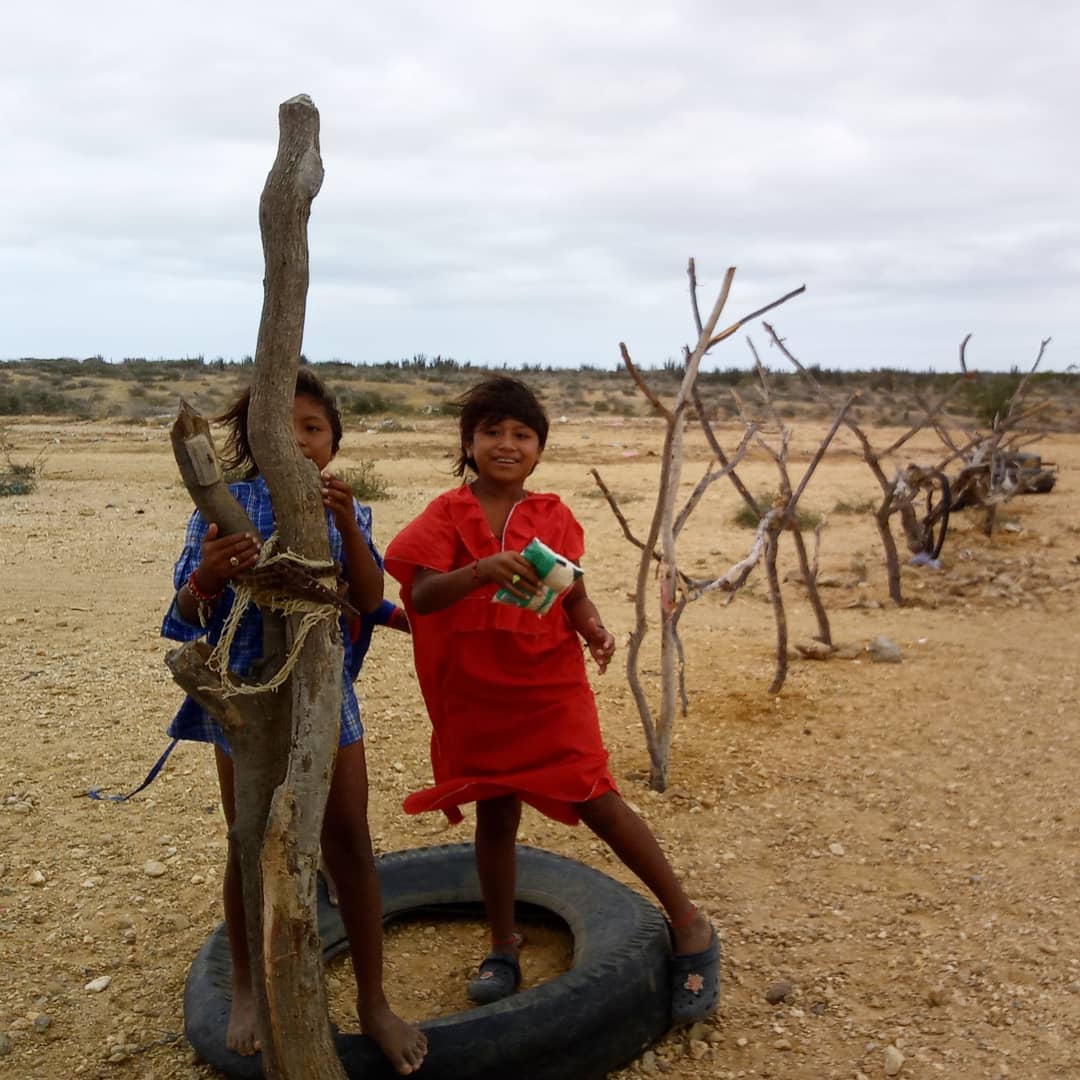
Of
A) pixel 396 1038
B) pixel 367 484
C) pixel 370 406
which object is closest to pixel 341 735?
pixel 396 1038

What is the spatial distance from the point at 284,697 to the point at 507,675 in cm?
56

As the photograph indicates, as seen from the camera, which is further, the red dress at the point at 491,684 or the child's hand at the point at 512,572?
the red dress at the point at 491,684

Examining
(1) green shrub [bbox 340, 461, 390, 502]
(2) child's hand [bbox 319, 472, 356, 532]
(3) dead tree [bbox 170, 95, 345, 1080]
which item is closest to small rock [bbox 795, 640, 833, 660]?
(2) child's hand [bbox 319, 472, 356, 532]

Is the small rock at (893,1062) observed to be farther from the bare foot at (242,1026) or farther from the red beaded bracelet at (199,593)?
the red beaded bracelet at (199,593)

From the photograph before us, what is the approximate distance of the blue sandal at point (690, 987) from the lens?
2.53 metres

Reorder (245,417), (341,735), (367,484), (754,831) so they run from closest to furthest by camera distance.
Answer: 1. (341,735)
2. (245,417)
3. (754,831)
4. (367,484)

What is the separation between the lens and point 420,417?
77.1 feet

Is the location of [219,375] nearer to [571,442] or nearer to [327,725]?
[571,442]

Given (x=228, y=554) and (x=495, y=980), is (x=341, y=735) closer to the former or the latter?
(x=228, y=554)

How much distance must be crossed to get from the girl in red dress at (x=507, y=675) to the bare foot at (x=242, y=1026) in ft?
1.69

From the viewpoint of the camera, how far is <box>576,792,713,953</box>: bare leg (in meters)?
2.44

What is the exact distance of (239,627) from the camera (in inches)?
86.0

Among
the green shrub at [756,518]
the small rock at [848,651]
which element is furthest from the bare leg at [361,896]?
the green shrub at [756,518]

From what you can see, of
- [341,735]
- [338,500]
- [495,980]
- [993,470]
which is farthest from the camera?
[993,470]
